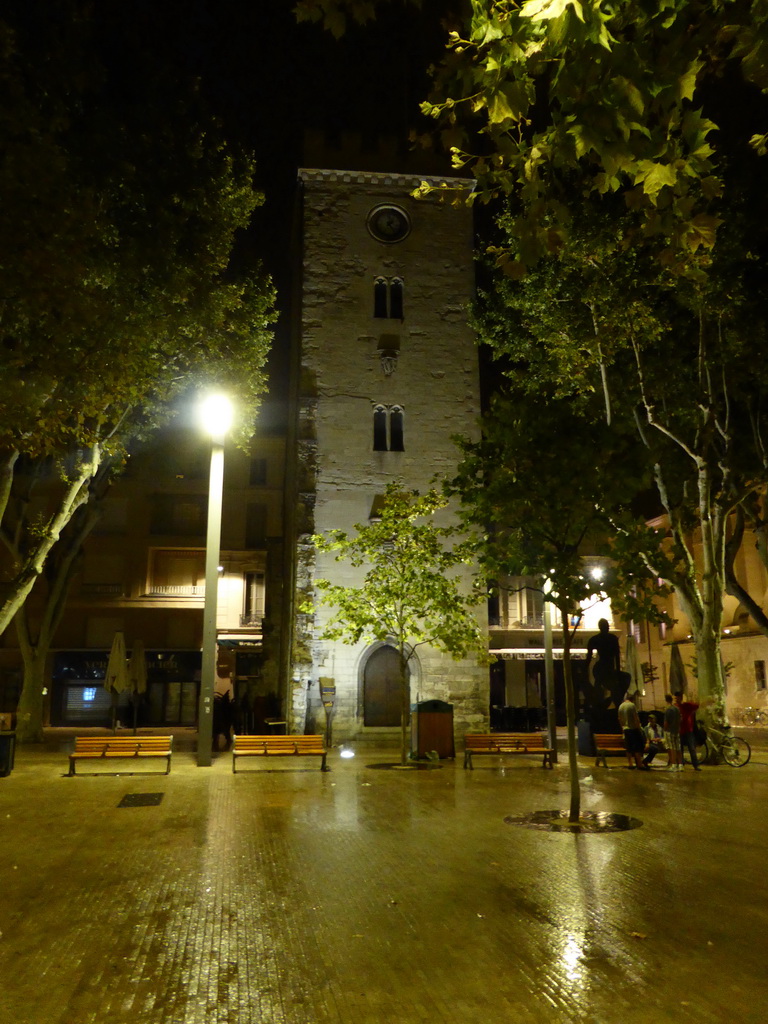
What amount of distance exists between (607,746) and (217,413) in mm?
11806

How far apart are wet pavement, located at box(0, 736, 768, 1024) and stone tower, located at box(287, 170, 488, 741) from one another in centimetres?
1229

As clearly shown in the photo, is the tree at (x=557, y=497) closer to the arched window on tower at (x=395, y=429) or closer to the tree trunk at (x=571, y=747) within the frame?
the tree trunk at (x=571, y=747)

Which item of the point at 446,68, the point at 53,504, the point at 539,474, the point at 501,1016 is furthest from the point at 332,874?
the point at 53,504

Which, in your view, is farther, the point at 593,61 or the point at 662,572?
the point at 662,572

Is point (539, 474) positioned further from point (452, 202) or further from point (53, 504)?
point (53, 504)

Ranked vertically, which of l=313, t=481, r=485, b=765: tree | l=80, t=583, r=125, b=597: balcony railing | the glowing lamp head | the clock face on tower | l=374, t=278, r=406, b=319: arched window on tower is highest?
the clock face on tower

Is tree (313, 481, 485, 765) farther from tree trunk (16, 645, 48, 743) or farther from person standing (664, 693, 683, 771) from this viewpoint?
tree trunk (16, 645, 48, 743)

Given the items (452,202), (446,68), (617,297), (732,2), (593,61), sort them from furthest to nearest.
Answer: (617,297) < (452,202) < (446,68) < (732,2) < (593,61)

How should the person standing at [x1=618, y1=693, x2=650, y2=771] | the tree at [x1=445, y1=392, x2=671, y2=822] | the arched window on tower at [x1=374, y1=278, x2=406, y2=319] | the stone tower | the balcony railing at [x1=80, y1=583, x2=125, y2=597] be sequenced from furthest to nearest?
the balcony railing at [x1=80, y1=583, x2=125, y2=597] → the arched window on tower at [x1=374, y1=278, x2=406, y2=319] → the stone tower → the person standing at [x1=618, y1=693, x2=650, y2=771] → the tree at [x1=445, y1=392, x2=671, y2=822]

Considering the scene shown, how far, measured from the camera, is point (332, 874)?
7992mm

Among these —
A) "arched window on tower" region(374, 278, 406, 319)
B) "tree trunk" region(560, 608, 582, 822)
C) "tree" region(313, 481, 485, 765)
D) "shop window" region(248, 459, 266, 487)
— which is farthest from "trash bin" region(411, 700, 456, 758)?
"shop window" region(248, 459, 266, 487)

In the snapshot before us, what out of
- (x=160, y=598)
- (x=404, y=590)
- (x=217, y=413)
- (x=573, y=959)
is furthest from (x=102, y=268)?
(x=160, y=598)

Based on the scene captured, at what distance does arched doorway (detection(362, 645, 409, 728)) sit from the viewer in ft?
81.6

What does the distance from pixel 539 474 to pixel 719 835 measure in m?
5.06
